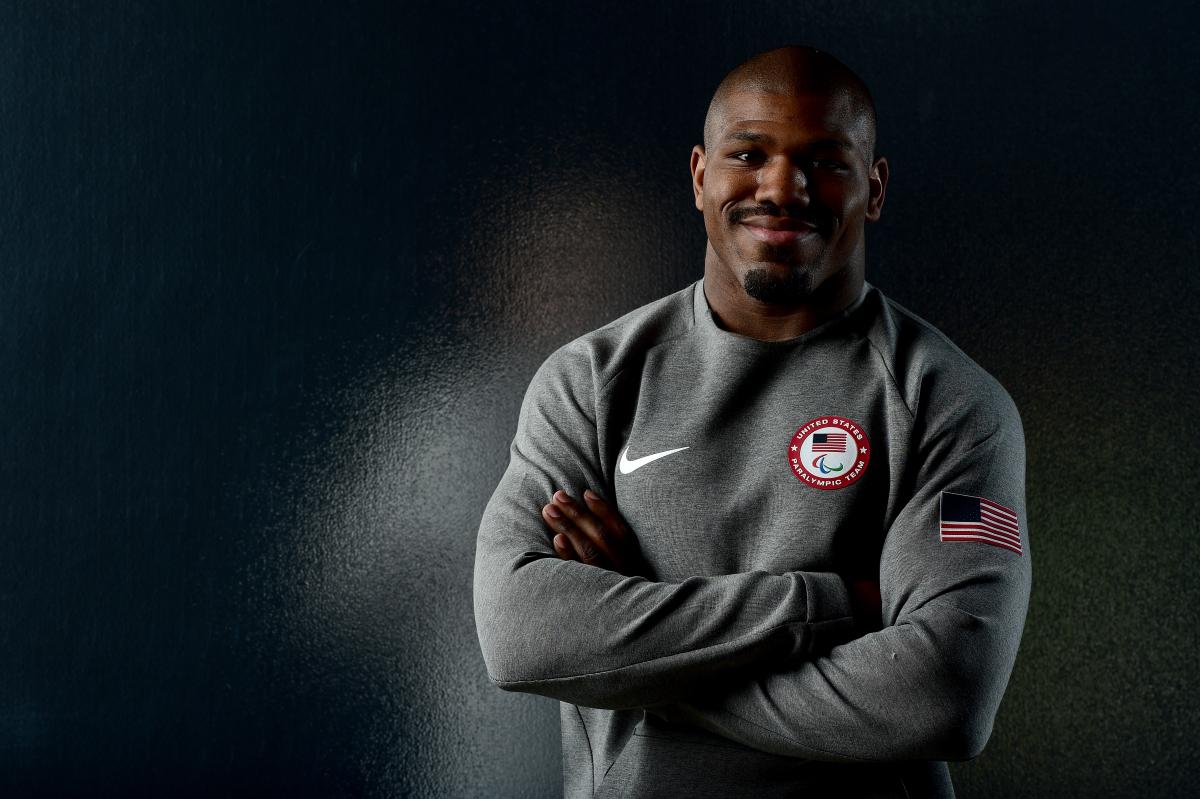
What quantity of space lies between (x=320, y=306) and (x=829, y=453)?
1.15 meters

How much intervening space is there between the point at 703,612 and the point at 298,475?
1.09 meters

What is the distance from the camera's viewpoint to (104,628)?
2.18 meters

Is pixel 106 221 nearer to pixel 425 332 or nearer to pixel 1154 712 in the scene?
pixel 425 332

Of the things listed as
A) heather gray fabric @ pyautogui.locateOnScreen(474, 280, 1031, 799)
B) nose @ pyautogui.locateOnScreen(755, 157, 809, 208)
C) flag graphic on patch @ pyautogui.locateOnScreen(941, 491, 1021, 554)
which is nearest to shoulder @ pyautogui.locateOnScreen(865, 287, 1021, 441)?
heather gray fabric @ pyautogui.locateOnScreen(474, 280, 1031, 799)

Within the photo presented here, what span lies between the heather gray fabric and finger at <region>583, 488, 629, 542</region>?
3 cm

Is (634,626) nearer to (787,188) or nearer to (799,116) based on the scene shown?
(787,188)

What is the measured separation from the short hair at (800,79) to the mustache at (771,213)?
14 cm

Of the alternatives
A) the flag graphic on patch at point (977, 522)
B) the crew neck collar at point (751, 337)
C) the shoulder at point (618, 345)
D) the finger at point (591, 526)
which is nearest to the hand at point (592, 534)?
the finger at point (591, 526)

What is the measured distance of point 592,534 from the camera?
154 centimetres

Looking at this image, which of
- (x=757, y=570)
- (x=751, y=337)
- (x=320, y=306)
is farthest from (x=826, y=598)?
(x=320, y=306)

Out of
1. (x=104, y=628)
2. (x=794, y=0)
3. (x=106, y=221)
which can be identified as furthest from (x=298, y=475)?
(x=794, y=0)

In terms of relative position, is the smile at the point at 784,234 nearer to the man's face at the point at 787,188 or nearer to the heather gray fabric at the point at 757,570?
the man's face at the point at 787,188

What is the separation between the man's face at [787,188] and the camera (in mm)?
1571

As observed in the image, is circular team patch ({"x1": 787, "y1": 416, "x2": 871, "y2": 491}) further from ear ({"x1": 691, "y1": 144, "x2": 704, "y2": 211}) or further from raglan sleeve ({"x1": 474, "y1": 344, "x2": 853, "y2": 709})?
ear ({"x1": 691, "y1": 144, "x2": 704, "y2": 211})
